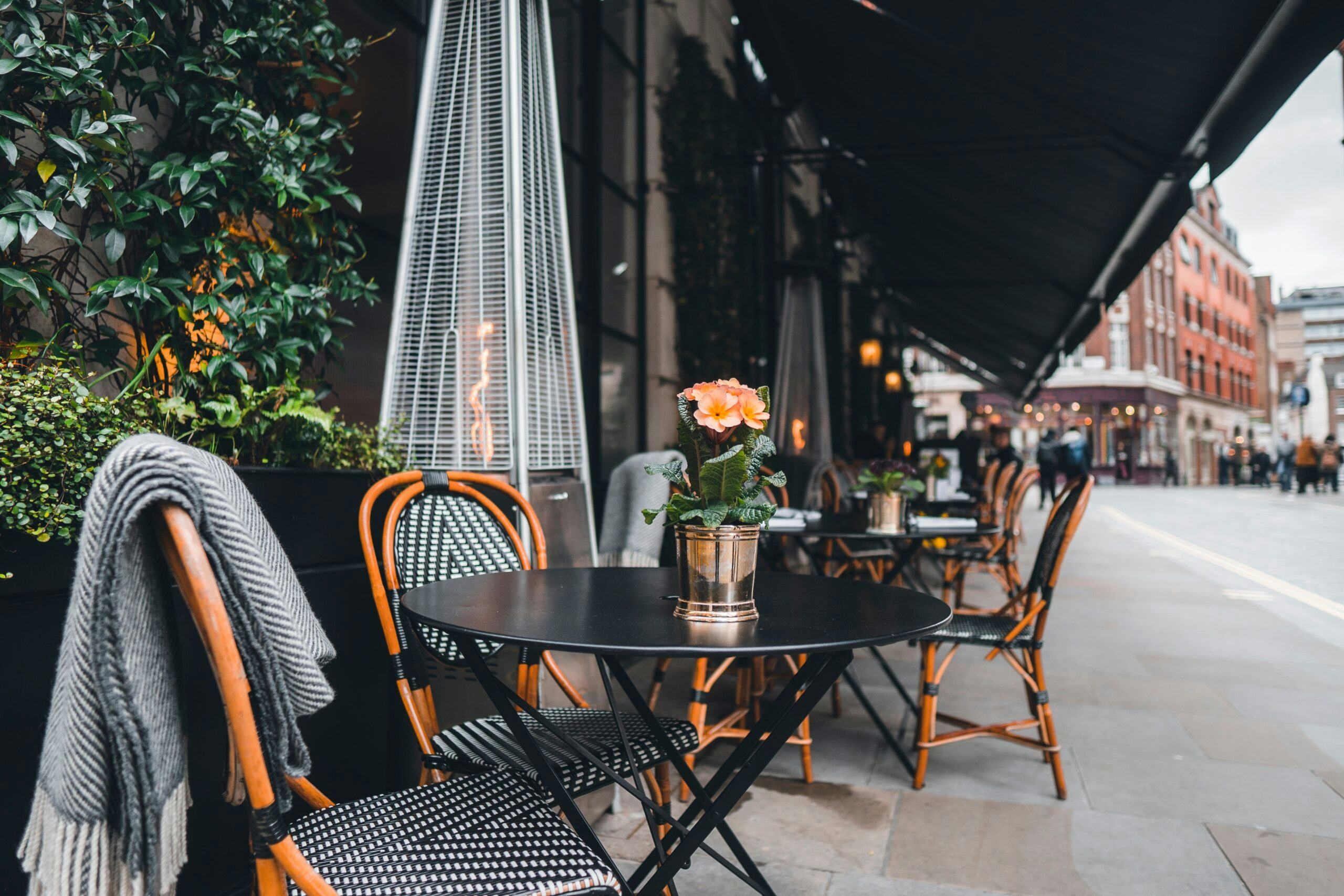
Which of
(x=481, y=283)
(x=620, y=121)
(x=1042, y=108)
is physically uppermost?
(x=620, y=121)

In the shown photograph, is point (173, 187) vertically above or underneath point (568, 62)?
underneath

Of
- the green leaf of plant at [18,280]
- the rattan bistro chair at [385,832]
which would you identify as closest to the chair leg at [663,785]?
the rattan bistro chair at [385,832]

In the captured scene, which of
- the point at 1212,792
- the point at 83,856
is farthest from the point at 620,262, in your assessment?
the point at 83,856

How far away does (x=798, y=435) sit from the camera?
6.72 m

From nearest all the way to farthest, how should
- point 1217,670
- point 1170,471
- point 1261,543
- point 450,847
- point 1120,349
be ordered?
point 450,847 < point 1217,670 < point 1261,543 < point 1170,471 < point 1120,349

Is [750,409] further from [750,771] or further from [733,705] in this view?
[733,705]

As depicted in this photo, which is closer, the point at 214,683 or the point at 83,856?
the point at 83,856

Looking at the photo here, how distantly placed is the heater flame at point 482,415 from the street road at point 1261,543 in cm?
467

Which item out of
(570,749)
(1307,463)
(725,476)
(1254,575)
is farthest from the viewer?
(1307,463)

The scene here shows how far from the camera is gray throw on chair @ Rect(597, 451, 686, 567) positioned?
10.0ft

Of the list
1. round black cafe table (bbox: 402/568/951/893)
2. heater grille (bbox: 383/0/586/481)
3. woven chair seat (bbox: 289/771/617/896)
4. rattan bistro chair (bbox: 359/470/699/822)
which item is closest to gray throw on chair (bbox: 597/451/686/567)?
heater grille (bbox: 383/0/586/481)

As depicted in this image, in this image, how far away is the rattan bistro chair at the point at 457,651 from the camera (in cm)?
149

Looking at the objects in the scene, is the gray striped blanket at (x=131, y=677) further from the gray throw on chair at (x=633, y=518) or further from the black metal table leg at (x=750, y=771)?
the gray throw on chair at (x=633, y=518)

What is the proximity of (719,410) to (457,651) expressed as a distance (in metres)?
0.91
